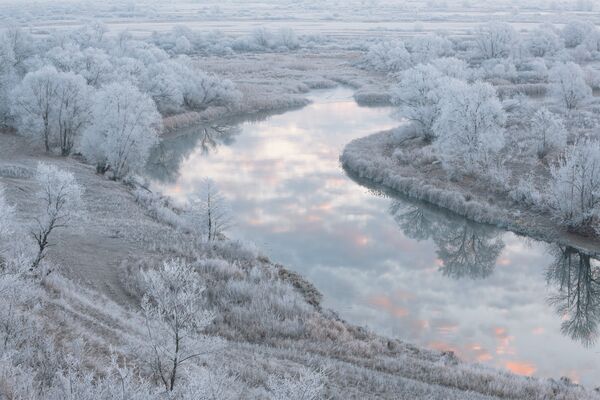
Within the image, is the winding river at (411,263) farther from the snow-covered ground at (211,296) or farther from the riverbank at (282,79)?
the riverbank at (282,79)

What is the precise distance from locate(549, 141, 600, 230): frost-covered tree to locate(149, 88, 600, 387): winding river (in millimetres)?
1408

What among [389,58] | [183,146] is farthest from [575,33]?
[183,146]

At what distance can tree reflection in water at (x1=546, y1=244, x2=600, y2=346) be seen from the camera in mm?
19078

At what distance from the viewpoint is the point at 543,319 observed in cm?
1936

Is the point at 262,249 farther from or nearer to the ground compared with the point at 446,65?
nearer to the ground

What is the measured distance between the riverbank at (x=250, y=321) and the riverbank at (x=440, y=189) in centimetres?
970

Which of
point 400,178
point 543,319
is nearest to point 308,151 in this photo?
point 400,178

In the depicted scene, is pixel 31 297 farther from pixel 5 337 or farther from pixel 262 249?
pixel 262 249

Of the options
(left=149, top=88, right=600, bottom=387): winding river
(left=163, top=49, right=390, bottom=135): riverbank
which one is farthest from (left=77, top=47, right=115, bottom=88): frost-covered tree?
(left=149, top=88, right=600, bottom=387): winding river

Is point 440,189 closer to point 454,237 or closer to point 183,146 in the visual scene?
point 454,237

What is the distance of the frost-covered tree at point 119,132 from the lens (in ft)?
101

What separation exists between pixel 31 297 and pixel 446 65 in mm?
39722

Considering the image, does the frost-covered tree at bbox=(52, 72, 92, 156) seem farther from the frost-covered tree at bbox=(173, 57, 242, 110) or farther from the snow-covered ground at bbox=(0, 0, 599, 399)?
the frost-covered tree at bbox=(173, 57, 242, 110)

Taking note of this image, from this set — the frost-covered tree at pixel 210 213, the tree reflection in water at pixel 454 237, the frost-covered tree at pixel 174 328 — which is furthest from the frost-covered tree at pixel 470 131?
the frost-covered tree at pixel 174 328
